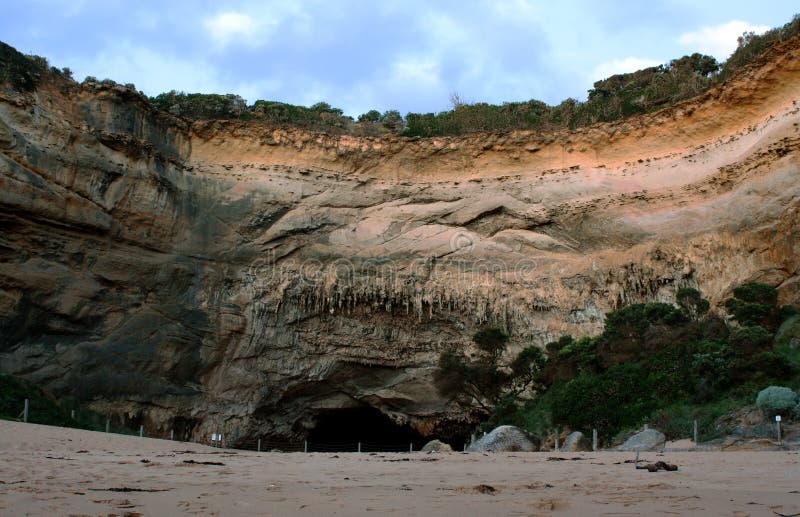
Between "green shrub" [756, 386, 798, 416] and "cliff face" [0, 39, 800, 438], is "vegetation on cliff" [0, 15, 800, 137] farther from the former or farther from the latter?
"green shrub" [756, 386, 798, 416]

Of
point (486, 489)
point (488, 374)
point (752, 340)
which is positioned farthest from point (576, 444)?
point (488, 374)

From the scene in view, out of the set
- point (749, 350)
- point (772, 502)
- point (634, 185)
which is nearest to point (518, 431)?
point (749, 350)

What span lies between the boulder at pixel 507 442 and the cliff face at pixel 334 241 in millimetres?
11410

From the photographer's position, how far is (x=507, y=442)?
14.9 meters

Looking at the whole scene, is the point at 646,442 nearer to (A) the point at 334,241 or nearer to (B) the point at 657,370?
(B) the point at 657,370

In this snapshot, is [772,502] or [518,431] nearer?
[772,502]

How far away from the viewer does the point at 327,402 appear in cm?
2727

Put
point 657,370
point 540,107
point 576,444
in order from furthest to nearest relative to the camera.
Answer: point 540,107 → point 657,370 → point 576,444

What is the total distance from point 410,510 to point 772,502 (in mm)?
2399

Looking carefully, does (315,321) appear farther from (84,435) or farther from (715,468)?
(715,468)

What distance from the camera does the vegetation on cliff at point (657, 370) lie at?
16406 millimetres

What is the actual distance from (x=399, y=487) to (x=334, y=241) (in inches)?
849

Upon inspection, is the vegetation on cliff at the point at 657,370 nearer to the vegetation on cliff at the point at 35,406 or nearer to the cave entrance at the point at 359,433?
the cave entrance at the point at 359,433

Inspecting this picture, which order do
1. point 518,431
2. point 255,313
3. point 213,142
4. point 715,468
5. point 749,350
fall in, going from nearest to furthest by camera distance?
1. point 715,468
2. point 518,431
3. point 749,350
4. point 255,313
5. point 213,142
